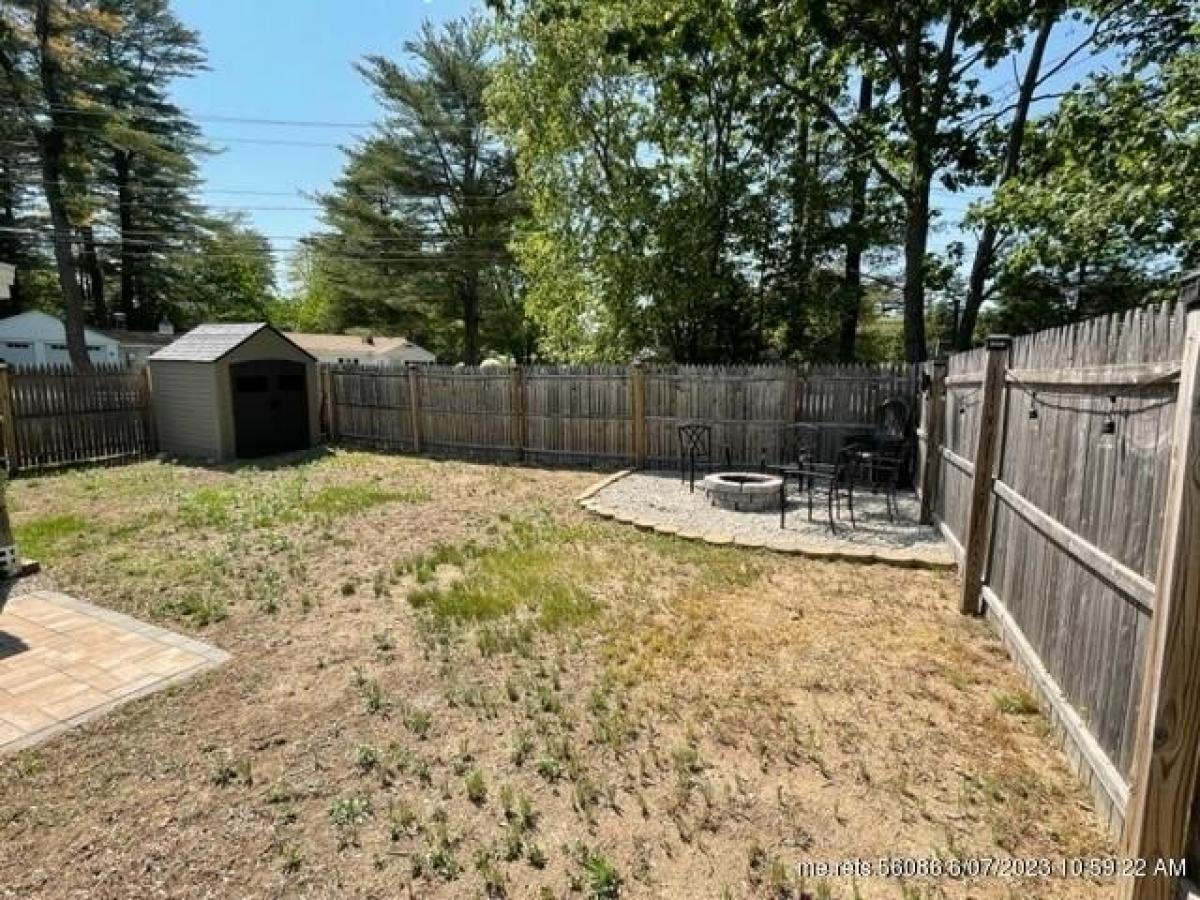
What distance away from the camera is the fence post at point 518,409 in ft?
35.5

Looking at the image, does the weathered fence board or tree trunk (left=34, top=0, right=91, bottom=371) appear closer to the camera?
the weathered fence board

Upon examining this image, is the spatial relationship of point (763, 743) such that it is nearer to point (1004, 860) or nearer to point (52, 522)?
point (1004, 860)

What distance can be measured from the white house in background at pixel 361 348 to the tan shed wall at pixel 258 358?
12.6 m

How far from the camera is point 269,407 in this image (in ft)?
39.0

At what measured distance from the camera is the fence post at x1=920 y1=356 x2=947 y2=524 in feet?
20.6

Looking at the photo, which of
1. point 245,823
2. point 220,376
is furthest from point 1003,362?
point 220,376

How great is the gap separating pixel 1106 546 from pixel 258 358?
12.5m

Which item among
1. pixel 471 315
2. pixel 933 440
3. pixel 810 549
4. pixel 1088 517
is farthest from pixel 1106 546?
pixel 471 315

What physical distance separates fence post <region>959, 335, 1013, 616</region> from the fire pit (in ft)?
9.01

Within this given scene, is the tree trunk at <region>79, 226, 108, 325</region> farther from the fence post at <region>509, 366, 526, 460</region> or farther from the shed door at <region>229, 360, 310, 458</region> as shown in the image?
the fence post at <region>509, 366, 526, 460</region>

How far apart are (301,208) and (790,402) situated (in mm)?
22282

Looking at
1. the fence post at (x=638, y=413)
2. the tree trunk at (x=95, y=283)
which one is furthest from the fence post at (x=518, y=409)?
→ the tree trunk at (x=95, y=283)

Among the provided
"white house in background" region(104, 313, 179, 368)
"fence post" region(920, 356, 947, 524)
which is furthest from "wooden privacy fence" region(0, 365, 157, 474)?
"white house in background" region(104, 313, 179, 368)

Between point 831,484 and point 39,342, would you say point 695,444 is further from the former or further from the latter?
point 39,342
